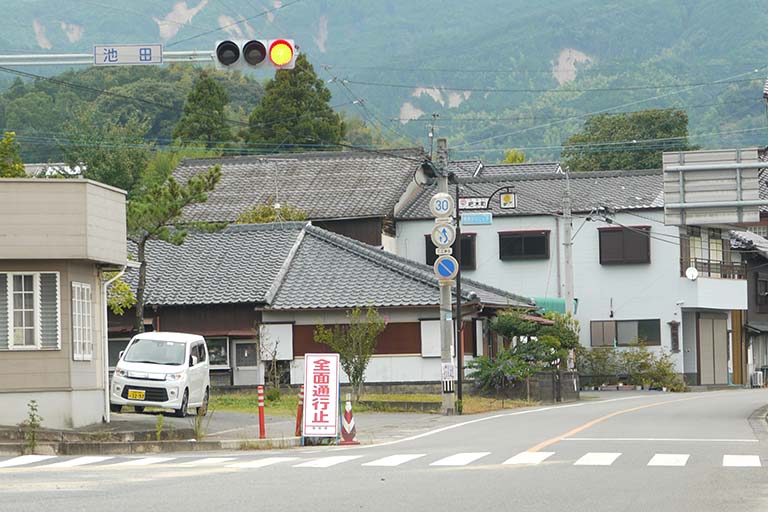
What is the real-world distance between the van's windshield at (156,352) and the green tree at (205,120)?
52004 millimetres

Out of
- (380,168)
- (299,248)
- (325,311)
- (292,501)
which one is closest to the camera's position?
(292,501)

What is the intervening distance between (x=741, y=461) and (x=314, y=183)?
37.7 m

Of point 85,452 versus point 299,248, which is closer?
point 85,452

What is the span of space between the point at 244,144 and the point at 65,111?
3145 cm

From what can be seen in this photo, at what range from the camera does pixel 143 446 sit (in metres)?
20.5

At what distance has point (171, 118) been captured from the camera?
101875 mm

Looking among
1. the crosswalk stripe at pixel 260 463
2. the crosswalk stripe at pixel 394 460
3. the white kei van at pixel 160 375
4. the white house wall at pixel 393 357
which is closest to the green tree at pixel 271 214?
the white house wall at pixel 393 357

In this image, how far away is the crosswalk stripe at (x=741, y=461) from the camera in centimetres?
1642

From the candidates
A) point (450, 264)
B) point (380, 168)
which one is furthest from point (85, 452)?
Answer: point (380, 168)

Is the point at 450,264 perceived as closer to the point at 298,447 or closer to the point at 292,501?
the point at 298,447

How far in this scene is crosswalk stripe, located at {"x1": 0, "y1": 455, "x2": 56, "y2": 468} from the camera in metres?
17.6

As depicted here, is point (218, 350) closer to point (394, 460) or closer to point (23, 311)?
point (23, 311)

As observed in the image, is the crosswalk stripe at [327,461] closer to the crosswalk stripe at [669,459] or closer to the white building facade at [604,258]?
the crosswalk stripe at [669,459]

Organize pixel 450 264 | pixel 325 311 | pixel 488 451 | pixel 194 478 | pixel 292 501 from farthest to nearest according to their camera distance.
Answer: pixel 325 311, pixel 450 264, pixel 488 451, pixel 194 478, pixel 292 501
